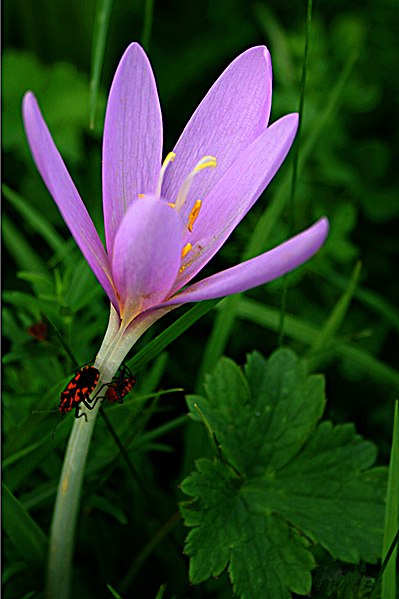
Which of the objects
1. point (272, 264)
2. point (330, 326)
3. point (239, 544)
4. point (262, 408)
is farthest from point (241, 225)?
point (272, 264)

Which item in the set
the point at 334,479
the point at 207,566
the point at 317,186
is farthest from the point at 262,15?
the point at 207,566

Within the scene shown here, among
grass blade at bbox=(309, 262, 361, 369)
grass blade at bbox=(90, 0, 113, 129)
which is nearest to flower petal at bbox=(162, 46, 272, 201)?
grass blade at bbox=(90, 0, 113, 129)

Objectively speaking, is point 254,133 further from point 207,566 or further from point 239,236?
point 239,236

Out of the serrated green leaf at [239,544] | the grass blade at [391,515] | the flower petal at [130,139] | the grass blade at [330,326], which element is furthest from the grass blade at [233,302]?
the flower petal at [130,139]

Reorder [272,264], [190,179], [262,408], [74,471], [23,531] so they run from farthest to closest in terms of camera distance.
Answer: [262,408]
[23,531]
[74,471]
[190,179]
[272,264]

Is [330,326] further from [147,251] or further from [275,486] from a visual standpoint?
[147,251]

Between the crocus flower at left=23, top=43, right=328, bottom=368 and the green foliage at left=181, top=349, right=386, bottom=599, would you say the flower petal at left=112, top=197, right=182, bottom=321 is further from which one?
the green foliage at left=181, top=349, right=386, bottom=599

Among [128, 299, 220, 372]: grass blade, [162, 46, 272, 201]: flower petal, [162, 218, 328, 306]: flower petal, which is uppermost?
[162, 46, 272, 201]: flower petal
